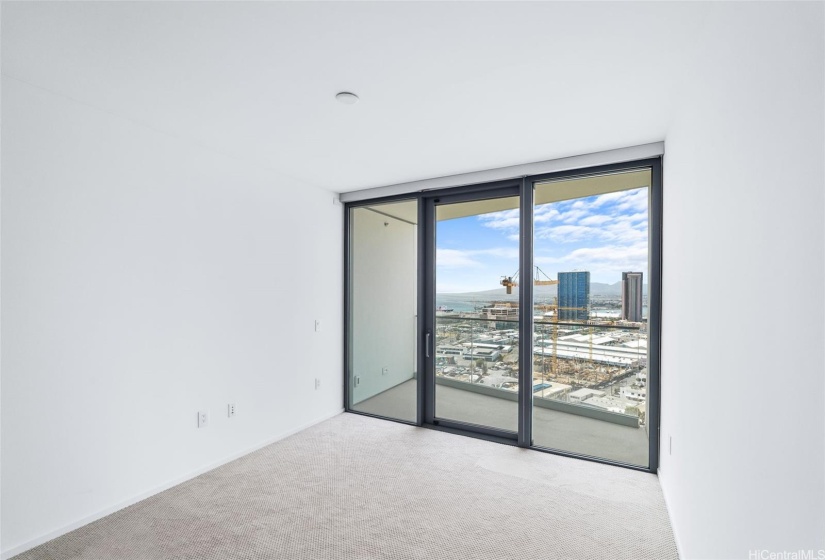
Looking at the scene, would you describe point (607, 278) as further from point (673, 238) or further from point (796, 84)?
point (796, 84)

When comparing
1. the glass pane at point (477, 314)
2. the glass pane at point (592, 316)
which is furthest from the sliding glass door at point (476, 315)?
the glass pane at point (592, 316)

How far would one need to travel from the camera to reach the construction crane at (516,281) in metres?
3.59

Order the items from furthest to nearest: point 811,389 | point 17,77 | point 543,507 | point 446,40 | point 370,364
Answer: point 370,364, point 543,507, point 17,77, point 446,40, point 811,389

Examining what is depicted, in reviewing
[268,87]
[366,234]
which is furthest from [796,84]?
[366,234]

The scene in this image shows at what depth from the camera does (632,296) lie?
324 centimetres

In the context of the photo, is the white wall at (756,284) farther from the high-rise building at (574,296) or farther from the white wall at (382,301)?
the white wall at (382,301)

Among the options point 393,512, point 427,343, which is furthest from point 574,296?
point 393,512

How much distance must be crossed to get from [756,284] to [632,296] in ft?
7.67

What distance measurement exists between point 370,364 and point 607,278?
2.59 meters

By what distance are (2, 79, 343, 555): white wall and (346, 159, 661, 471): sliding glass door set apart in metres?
1.02

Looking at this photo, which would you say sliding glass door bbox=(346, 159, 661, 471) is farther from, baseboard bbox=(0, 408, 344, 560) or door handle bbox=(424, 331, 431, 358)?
baseboard bbox=(0, 408, 344, 560)

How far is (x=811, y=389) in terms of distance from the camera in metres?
0.79

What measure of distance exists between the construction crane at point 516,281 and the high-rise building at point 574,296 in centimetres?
9

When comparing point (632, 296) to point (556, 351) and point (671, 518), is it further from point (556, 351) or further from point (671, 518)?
→ point (671, 518)
